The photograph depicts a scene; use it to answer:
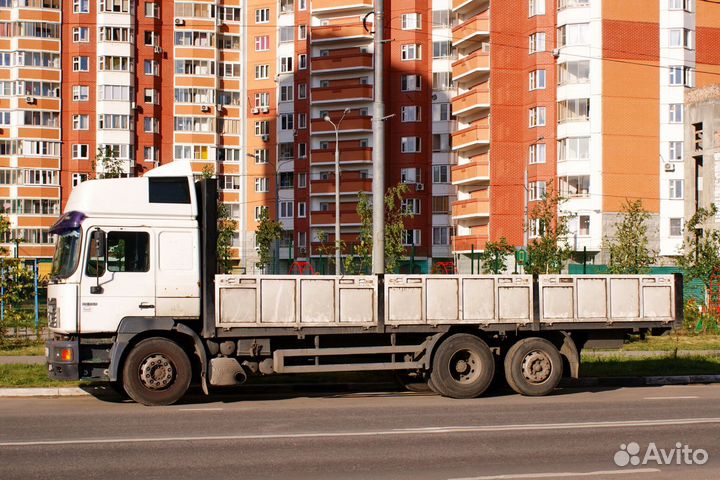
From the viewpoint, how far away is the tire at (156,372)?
16281 millimetres

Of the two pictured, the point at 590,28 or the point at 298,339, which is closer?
the point at 298,339

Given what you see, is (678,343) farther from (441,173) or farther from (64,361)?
(441,173)

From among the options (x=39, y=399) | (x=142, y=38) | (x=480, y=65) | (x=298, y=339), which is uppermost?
(x=142, y=38)

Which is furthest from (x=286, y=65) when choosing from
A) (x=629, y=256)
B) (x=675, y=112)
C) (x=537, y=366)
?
(x=537, y=366)

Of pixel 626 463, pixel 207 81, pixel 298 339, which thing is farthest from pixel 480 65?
pixel 626 463

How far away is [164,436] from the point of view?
1323 centimetres

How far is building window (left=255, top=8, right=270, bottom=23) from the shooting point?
95500 mm

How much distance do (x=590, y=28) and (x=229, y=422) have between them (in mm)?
62783

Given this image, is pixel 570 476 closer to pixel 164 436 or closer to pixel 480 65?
pixel 164 436

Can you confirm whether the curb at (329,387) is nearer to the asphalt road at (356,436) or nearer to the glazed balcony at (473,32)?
the asphalt road at (356,436)

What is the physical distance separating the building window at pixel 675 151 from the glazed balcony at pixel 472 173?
1360cm

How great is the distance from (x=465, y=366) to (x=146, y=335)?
18.0ft

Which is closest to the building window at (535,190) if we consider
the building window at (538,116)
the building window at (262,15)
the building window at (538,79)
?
the building window at (538,116)

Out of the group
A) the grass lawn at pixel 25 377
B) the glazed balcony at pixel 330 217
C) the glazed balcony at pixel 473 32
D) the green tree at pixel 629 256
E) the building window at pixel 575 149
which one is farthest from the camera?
the glazed balcony at pixel 330 217
